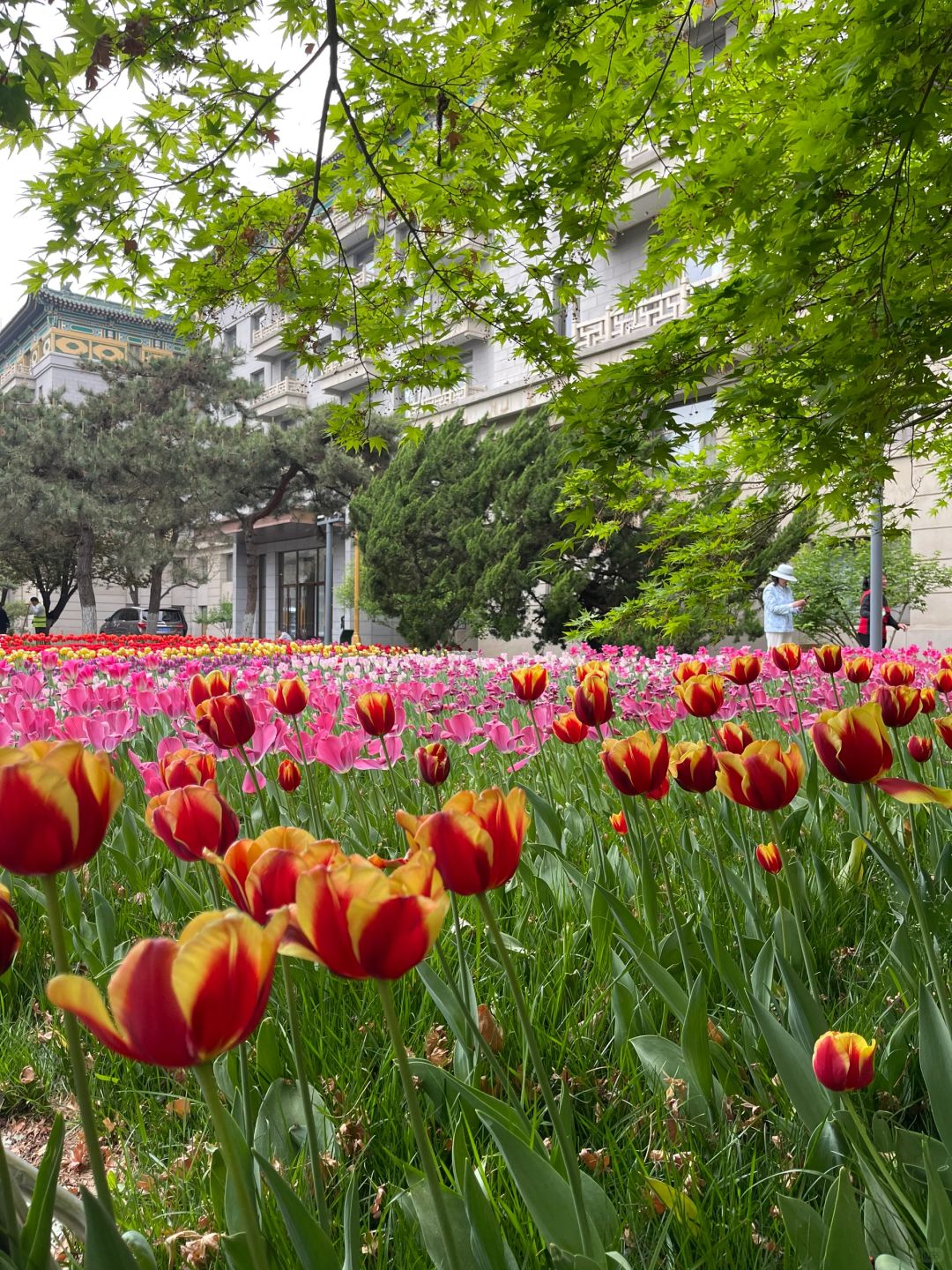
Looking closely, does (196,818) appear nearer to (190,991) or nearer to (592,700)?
(190,991)

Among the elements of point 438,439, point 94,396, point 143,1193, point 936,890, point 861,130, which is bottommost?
point 143,1193

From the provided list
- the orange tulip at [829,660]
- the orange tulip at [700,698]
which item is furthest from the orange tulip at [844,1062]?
the orange tulip at [829,660]

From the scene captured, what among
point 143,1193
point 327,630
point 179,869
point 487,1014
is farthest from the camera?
point 327,630

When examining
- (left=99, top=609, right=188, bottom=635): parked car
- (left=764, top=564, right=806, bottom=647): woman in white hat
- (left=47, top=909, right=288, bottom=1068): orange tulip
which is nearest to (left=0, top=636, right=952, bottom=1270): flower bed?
(left=47, top=909, right=288, bottom=1068): orange tulip

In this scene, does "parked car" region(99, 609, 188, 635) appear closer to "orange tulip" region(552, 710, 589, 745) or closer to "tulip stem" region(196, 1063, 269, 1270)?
"orange tulip" region(552, 710, 589, 745)

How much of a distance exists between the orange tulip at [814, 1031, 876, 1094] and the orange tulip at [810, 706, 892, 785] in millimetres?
320

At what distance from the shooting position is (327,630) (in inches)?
919

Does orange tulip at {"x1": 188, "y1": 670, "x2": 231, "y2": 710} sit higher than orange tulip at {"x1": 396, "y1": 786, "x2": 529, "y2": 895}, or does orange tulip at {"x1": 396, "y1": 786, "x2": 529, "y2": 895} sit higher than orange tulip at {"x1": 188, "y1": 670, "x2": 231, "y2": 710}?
orange tulip at {"x1": 188, "y1": 670, "x2": 231, "y2": 710}

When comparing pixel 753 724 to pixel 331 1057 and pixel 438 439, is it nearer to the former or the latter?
pixel 331 1057

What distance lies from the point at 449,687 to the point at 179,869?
8.74ft

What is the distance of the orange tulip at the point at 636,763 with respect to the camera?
117cm

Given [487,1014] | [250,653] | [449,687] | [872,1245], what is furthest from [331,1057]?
[250,653]

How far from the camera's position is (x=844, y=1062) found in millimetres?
829

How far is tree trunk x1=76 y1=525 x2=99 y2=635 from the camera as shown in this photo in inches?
944
